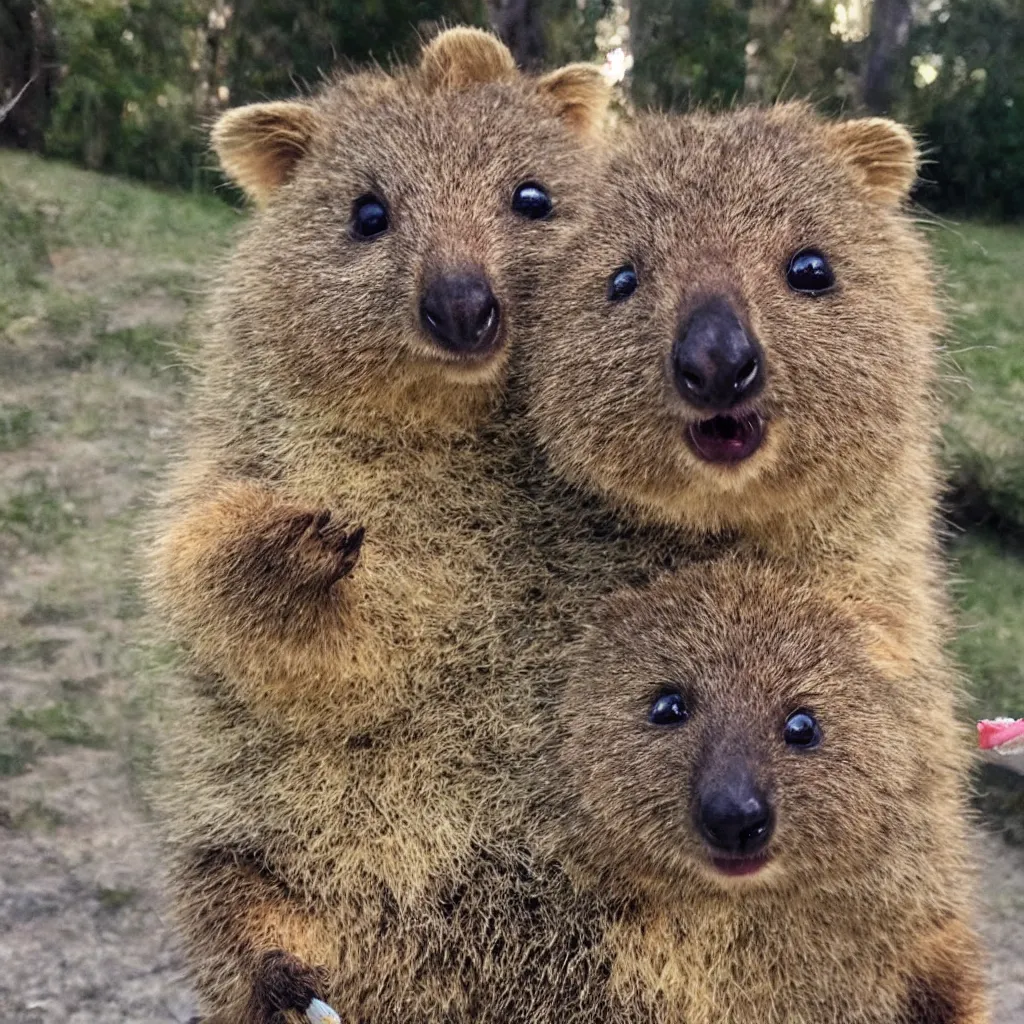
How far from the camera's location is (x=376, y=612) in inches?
77.7

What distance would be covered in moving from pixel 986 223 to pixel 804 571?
439cm

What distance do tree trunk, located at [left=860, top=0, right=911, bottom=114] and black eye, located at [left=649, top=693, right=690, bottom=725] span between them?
4043 mm

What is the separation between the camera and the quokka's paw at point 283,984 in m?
1.84

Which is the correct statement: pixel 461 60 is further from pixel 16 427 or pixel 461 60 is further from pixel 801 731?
pixel 16 427

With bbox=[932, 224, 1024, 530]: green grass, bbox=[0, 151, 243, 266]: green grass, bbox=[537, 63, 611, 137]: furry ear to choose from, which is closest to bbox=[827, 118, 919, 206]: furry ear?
bbox=[537, 63, 611, 137]: furry ear

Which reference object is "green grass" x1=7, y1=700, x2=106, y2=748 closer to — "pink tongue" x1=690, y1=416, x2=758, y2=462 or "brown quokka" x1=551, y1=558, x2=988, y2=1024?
"brown quokka" x1=551, y1=558, x2=988, y2=1024

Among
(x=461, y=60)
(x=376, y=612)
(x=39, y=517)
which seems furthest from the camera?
(x=39, y=517)

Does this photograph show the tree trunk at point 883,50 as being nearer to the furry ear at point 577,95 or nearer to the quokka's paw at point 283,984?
the furry ear at point 577,95

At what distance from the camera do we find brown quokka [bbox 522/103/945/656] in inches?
67.5

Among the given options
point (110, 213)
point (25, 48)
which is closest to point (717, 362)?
point (110, 213)

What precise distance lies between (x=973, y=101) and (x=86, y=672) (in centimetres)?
443

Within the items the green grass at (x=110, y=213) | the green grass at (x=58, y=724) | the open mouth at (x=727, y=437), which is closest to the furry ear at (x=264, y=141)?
the open mouth at (x=727, y=437)

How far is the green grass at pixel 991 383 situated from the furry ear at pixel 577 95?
2.57 meters

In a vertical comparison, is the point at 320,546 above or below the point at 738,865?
above
